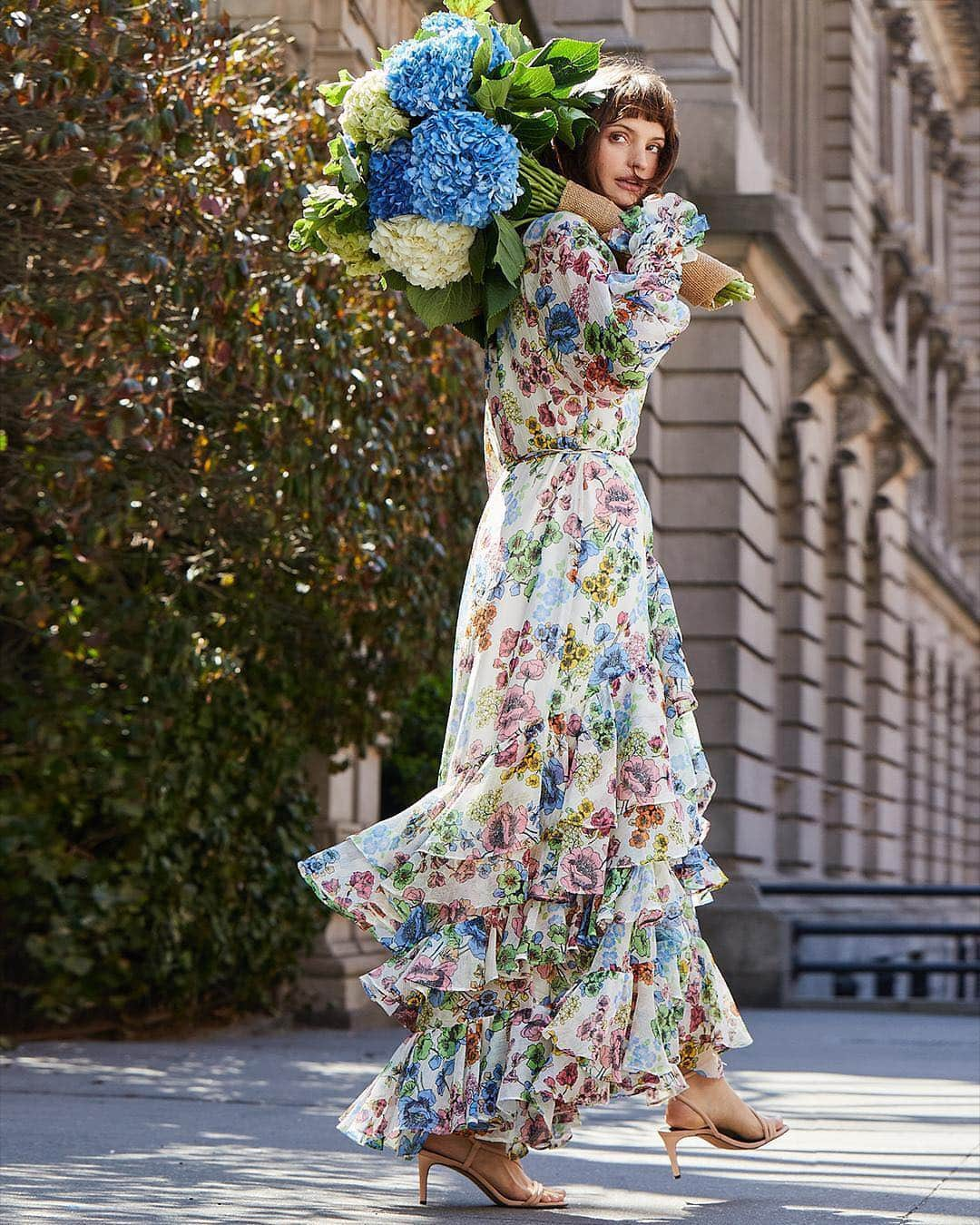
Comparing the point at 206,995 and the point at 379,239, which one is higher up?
the point at 379,239

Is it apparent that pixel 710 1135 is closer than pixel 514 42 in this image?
Yes

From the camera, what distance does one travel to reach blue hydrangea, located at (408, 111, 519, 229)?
4.32 meters

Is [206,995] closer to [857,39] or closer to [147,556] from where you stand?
[147,556]

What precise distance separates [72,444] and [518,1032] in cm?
381

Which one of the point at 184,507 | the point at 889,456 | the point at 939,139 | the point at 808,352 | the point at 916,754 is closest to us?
the point at 184,507

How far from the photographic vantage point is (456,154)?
14.2ft

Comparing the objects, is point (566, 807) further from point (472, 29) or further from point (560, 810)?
point (472, 29)

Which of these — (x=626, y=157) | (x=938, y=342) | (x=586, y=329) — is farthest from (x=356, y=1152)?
(x=938, y=342)

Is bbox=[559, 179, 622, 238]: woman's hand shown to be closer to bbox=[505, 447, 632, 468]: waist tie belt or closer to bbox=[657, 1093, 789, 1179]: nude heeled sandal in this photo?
bbox=[505, 447, 632, 468]: waist tie belt

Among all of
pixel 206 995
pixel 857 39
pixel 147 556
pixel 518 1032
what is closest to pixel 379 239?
pixel 518 1032

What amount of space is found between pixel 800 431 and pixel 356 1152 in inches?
535

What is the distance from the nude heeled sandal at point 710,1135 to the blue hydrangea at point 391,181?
1968mm

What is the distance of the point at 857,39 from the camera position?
23.3 meters

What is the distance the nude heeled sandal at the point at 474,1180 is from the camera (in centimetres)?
422
